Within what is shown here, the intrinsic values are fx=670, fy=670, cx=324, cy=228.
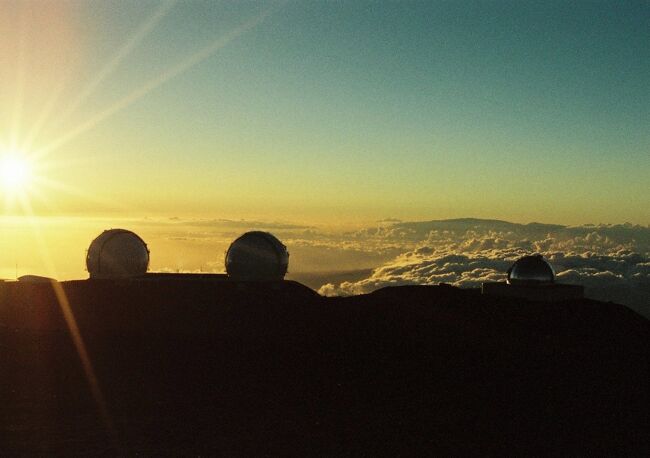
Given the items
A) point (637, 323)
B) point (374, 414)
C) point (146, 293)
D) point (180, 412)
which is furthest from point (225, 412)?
point (637, 323)

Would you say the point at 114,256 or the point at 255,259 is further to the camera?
the point at 114,256

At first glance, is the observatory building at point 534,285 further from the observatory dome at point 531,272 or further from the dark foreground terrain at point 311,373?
the dark foreground terrain at point 311,373

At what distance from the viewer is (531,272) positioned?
46.6 m

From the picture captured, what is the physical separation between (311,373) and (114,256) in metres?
22.8

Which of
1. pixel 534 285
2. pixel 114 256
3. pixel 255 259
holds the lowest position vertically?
pixel 534 285

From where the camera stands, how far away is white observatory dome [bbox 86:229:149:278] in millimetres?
45312

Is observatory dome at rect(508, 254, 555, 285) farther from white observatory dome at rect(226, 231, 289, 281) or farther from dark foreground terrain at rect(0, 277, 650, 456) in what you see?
white observatory dome at rect(226, 231, 289, 281)

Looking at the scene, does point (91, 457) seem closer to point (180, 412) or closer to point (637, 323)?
point (180, 412)

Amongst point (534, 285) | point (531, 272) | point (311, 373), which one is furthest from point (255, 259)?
point (534, 285)

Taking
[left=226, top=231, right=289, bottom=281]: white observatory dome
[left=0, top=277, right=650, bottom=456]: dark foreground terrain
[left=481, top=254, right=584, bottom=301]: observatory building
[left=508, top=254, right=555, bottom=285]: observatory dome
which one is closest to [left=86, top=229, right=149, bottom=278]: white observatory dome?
[left=0, top=277, right=650, bottom=456]: dark foreground terrain

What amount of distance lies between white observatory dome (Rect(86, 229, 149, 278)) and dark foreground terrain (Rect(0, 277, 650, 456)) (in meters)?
1.46

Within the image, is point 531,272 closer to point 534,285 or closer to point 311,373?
point 534,285

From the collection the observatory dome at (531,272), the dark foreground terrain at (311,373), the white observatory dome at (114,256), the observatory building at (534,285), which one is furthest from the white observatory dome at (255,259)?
the observatory dome at (531,272)

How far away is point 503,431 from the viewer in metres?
21.0
